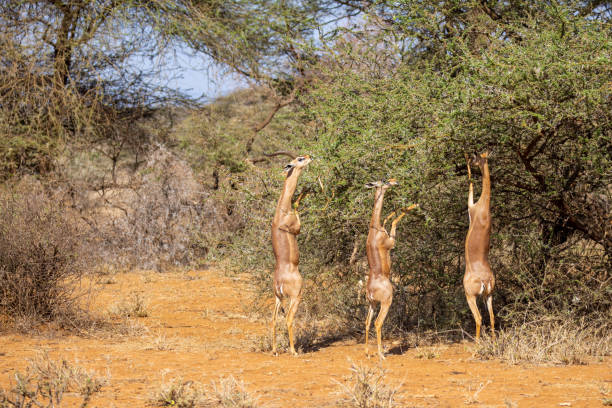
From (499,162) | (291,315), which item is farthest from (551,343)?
(291,315)

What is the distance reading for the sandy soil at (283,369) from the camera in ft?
17.6

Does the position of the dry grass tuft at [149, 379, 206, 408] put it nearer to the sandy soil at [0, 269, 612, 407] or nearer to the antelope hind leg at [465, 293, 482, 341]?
the sandy soil at [0, 269, 612, 407]

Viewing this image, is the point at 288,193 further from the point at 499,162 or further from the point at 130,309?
the point at 130,309

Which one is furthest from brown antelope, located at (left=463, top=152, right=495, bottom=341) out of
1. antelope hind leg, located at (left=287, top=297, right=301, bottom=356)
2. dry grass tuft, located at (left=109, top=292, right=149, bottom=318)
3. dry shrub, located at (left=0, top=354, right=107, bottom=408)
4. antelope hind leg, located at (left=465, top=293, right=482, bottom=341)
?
dry grass tuft, located at (left=109, top=292, right=149, bottom=318)

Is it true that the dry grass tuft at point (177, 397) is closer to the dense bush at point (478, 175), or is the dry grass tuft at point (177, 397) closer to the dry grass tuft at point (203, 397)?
the dry grass tuft at point (203, 397)

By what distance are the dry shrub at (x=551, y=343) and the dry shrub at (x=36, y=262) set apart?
15.7 feet

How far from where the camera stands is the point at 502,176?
781 centimetres

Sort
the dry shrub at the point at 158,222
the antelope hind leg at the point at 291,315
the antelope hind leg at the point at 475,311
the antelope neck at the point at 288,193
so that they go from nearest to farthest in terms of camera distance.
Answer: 1. the antelope hind leg at the point at 475,311
2. the antelope hind leg at the point at 291,315
3. the antelope neck at the point at 288,193
4. the dry shrub at the point at 158,222

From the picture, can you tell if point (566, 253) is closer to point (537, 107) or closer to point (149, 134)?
point (537, 107)

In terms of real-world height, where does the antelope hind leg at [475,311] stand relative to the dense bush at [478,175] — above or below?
below

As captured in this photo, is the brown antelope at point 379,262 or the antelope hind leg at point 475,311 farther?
the brown antelope at point 379,262

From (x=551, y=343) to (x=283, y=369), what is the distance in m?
2.47

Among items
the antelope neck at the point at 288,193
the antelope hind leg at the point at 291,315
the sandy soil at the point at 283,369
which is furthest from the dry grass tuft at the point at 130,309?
the antelope neck at the point at 288,193

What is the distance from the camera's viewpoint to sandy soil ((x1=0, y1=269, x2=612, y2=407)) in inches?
211
